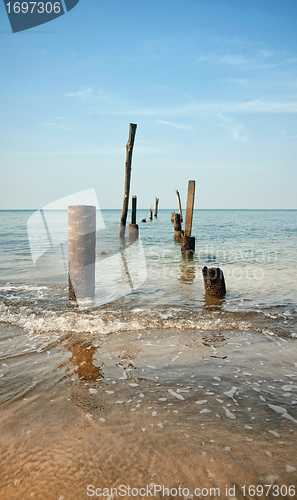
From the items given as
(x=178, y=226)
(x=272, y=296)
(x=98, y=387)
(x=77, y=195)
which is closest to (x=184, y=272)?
(x=272, y=296)

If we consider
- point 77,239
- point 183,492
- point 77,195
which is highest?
point 77,195

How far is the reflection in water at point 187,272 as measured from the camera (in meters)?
7.11

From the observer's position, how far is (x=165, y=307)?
5109mm

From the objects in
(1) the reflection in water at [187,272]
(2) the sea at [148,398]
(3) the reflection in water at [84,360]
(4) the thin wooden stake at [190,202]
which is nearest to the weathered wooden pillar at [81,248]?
(2) the sea at [148,398]

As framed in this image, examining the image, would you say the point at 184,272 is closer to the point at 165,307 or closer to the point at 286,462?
the point at 165,307

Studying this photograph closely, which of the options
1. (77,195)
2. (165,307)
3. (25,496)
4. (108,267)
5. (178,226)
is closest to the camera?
(25,496)

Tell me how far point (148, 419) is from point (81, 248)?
302cm

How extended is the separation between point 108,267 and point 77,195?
3.76m

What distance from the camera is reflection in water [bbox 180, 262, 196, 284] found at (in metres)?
7.11

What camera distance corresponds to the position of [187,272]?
809 cm

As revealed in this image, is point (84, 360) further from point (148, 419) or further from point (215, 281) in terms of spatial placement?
point (215, 281)

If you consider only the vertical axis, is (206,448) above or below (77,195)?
below

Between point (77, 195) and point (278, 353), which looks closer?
point (278, 353)

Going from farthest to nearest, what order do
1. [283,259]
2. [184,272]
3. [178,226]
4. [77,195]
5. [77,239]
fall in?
[178,226], [283,259], [184,272], [77,195], [77,239]
